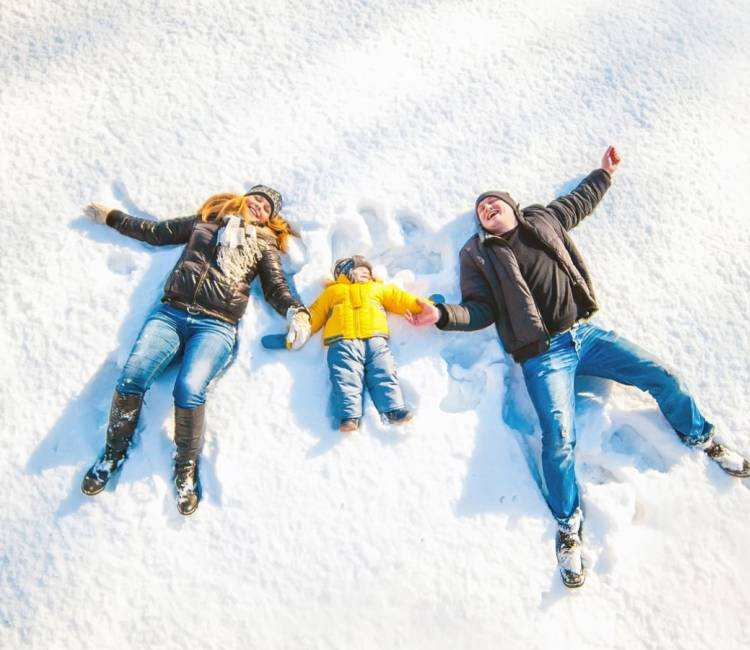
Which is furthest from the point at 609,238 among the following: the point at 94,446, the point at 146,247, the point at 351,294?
the point at 94,446

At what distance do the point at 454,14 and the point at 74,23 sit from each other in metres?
3.08

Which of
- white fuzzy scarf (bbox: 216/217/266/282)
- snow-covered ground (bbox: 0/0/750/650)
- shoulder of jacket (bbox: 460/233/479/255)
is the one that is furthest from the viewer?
shoulder of jacket (bbox: 460/233/479/255)

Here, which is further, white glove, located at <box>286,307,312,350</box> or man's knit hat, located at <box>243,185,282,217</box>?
man's knit hat, located at <box>243,185,282,217</box>

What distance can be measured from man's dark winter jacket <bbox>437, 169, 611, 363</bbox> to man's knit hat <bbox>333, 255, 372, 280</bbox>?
1.89 feet

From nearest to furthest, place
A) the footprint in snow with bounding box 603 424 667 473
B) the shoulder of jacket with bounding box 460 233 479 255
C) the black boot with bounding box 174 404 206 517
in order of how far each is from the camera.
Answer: the black boot with bounding box 174 404 206 517 → the footprint in snow with bounding box 603 424 667 473 → the shoulder of jacket with bounding box 460 233 479 255

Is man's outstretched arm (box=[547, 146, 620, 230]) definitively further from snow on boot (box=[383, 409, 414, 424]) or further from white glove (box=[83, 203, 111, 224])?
white glove (box=[83, 203, 111, 224])

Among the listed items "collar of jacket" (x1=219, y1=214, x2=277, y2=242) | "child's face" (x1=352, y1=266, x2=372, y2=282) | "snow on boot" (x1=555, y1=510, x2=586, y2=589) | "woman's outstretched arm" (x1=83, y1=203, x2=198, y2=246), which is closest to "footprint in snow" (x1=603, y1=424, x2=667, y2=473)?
"snow on boot" (x1=555, y1=510, x2=586, y2=589)

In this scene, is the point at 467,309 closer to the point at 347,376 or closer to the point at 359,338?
the point at 359,338

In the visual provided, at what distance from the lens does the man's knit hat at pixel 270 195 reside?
3.30m

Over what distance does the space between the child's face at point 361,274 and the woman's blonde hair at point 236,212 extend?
0.56 m

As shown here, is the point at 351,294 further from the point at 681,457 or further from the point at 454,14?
the point at 454,14

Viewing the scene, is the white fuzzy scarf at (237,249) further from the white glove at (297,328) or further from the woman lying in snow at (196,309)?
the white glove at (297,328)

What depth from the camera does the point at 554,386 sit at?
2762 millimetres

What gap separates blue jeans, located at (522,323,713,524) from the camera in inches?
103
